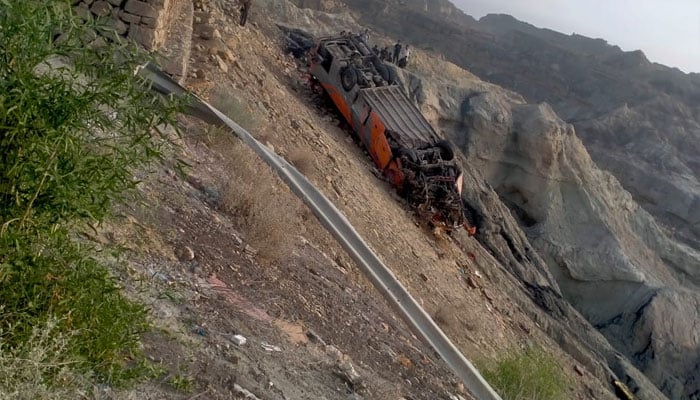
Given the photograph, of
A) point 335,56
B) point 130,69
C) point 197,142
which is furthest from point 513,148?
point 130,69

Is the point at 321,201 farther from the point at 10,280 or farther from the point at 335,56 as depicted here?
the point at 335,56

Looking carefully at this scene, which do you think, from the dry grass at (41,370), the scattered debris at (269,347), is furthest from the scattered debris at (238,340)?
the dry grass at (41,370)

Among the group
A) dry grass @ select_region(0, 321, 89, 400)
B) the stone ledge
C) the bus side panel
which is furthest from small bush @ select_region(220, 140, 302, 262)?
the bus side panel

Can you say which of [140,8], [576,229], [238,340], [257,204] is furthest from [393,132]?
[576,229]

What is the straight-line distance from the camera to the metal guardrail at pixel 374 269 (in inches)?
185

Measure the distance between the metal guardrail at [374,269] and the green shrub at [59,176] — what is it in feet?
6.26

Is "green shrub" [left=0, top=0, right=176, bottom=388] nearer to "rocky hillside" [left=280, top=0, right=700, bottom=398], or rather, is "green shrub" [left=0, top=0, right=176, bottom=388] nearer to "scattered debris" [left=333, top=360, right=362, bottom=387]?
"scattered debris" [left=333, top=360, right=362, bottom=387]

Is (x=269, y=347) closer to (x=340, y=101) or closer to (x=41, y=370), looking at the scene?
(x=41, y=370)

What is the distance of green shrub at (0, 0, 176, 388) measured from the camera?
236cm

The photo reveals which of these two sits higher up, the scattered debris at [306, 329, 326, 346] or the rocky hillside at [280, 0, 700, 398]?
the scattered debris at [306, 329, 326, 346]

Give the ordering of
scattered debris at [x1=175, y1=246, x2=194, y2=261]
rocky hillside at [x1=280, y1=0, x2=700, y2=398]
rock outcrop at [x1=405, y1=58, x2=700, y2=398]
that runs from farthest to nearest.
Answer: rock outcrop at [x1=405, y1=58, x2=700, y2=398] < rocky hillside at [x1=280, y1=0, x2=700, y2=398] < scattered debris at [x1=175, y1=246, x2=194, y2=261]

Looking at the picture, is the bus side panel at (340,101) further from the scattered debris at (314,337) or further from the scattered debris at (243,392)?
the scattered debris at (243,392)

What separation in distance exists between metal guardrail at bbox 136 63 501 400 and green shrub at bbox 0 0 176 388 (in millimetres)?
1908

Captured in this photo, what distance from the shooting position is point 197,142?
6.30m
